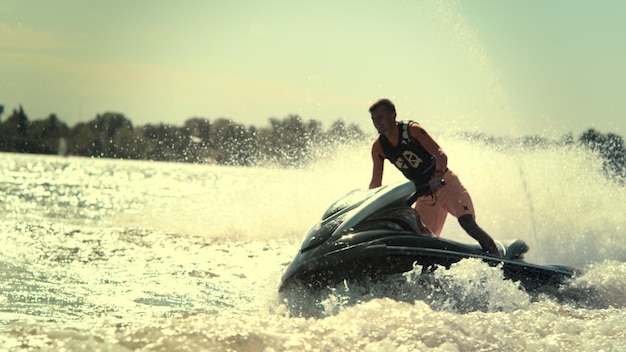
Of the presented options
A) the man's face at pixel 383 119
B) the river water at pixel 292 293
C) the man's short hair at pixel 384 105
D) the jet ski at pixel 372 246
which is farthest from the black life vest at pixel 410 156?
the river water at pixel 292 293

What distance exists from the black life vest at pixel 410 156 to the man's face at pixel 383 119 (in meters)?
0.17

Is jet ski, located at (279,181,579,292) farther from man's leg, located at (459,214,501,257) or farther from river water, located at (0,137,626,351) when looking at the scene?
man's leg, located at (459,214,501,257)

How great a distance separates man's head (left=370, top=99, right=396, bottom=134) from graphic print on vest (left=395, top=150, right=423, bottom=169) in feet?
1.05

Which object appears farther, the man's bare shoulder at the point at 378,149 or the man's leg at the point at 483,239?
the man's bare shoulder at the point at 378,149

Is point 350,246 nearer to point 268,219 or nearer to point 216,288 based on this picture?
point 216,288

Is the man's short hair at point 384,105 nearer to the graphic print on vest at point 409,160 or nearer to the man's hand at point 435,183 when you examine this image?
the graphic print on vest at point 409,160

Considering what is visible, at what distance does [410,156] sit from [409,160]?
0.17ft

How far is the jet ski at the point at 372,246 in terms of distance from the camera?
204 inches

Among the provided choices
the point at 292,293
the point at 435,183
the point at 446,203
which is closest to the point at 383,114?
the point at 435,183

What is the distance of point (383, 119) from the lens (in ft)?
20.1

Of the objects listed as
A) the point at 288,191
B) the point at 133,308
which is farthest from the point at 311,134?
the point at 133,308

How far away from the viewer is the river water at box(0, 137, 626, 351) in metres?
3.37

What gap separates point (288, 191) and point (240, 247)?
855 cm

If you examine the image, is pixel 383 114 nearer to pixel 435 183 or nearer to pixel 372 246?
pixel 435 183
